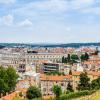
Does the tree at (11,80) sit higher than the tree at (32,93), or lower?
higher

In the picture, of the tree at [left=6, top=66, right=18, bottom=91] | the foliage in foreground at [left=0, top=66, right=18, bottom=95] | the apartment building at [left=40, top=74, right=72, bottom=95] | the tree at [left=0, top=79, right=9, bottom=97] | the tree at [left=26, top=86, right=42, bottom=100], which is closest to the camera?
the tree at [left=26, top=86, right=42, bottom=100]

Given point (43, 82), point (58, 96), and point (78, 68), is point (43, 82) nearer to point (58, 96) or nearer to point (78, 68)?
point (58, 96)

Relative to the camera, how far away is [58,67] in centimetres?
7175

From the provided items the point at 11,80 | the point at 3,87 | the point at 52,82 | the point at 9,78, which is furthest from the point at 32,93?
the point at 52,82

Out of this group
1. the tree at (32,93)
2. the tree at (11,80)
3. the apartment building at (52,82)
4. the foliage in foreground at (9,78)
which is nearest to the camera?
the tree at (32,93)

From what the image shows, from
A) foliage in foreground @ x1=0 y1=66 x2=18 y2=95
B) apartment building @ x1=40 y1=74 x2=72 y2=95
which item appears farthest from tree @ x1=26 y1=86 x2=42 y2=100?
apartment building @ x1=40 y1=74 x2=72 y2=95

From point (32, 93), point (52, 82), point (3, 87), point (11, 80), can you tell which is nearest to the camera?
point (32, 93)

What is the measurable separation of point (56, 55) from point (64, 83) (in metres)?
55.1

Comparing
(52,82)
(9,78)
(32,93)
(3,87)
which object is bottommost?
(52,82)

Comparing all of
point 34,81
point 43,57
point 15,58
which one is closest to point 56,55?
point 43,57

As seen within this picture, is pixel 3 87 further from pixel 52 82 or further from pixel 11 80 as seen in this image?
pixel 52 82

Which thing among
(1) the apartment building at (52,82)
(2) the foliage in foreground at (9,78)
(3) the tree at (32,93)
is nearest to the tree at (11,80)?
(2) the foliage in foreground at (9,78)

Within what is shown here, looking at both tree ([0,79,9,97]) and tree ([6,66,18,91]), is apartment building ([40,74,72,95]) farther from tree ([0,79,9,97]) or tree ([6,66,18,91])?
tree ([0,79,9,97])

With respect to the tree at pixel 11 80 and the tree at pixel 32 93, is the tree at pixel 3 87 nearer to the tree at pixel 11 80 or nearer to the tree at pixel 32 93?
the tree at pixel 11 80
